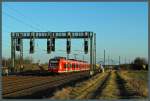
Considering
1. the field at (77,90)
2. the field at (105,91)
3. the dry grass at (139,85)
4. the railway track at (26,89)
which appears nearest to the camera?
the field at (105,91)

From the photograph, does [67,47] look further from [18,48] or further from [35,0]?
[35,0]

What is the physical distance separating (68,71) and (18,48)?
14167 millimetres

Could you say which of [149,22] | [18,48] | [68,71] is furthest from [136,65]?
[149,22]

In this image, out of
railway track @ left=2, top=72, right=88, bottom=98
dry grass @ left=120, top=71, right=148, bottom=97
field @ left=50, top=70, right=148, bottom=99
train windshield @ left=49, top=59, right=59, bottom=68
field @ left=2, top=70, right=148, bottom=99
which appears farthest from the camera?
train windshield @ left=49, top=59, right=59, bottom=68

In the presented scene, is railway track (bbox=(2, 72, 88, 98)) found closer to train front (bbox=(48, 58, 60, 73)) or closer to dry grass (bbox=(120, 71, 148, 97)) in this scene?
dry grass (bbox=(120, 71, 148, 97))

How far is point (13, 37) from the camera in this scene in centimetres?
4597

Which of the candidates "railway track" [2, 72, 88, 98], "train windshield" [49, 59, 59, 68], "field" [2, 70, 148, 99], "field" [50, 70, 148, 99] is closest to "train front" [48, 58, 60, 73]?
"train windshield" [49, 59, 59, 68]

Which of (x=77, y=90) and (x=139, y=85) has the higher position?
(x=139, y=85)

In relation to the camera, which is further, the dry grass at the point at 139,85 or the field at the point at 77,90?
the dry grass at the point at 139,85

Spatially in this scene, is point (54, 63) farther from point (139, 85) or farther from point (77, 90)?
point (77, 90)

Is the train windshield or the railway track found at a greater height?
the train windshield

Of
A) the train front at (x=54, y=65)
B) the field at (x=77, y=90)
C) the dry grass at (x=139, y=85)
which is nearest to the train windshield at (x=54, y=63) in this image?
the train front at (x=54, y=65)

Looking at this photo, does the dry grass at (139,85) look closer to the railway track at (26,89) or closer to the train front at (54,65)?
the railway track at (26,89)

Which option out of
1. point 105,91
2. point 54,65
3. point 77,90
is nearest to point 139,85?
point 105,91
